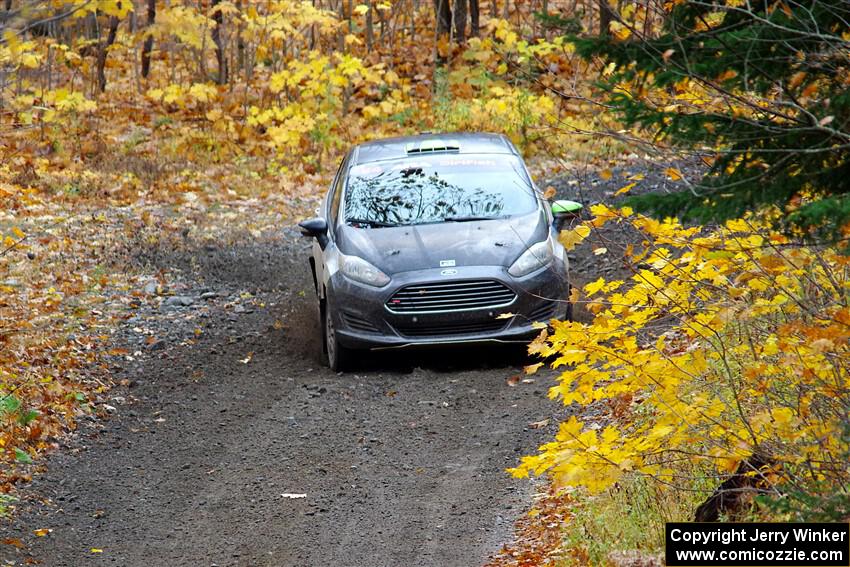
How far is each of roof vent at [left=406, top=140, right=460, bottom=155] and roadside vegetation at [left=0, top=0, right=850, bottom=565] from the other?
1.22m

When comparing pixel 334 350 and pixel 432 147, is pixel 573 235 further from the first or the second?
pixel 432 147

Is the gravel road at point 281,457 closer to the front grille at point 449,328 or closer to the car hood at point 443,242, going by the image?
the front grille at point 449,328

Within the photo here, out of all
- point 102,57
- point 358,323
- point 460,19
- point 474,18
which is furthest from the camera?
point 474,18

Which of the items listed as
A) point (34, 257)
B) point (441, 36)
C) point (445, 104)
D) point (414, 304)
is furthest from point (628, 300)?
point (441, 36)

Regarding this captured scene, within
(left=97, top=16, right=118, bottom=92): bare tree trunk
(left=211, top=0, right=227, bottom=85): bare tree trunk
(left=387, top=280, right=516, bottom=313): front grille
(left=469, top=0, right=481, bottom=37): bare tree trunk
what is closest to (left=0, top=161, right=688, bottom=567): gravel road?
(left=387, top=280, right=516, bottom=313): front grille

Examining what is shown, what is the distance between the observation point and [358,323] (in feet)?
29.4

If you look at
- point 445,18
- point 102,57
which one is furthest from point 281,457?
point 445,18

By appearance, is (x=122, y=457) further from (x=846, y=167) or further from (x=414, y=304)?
(x=846, y=167)

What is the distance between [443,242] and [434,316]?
0.69 meters

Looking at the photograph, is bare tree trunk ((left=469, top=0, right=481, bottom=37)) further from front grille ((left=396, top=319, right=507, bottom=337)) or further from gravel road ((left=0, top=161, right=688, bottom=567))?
front grille ((left=396, top=319, right=507, bottom=337))

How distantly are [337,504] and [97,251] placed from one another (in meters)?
→ 8.26

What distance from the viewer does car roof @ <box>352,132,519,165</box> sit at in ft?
33.8

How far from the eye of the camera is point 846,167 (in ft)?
11.6

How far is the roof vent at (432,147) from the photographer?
10320 millimetres
